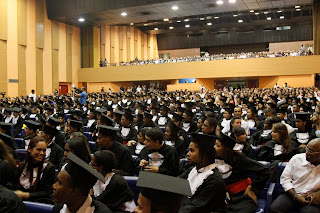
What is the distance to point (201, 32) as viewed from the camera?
4034cm

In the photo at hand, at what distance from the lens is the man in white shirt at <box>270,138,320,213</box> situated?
3459 mm

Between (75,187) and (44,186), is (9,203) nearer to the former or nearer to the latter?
(75,187)

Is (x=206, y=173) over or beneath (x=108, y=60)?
beneath

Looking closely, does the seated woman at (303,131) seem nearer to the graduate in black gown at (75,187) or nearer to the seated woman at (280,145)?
the seated woman at (280,145)

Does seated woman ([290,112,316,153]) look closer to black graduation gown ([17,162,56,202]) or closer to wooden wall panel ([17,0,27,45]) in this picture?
black graduation gown ([17,162,56,202])

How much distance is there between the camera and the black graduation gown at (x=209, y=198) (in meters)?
2.89

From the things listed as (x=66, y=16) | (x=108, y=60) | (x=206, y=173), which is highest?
(x=66, y=16)

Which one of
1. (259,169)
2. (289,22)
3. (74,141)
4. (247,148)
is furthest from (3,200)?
(289,22)

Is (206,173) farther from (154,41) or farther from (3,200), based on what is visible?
(154,41)

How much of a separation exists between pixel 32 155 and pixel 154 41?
4026 cm

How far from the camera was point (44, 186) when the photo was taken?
142 inches

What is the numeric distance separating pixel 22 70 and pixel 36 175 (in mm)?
21553

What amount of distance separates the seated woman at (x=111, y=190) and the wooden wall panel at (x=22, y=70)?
858 inches

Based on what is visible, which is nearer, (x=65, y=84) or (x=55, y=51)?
(x=55, y=51)
